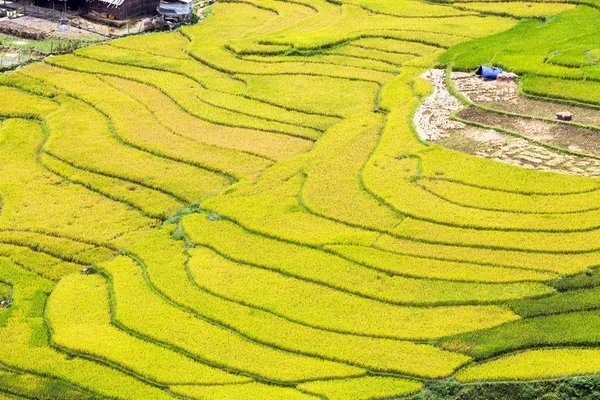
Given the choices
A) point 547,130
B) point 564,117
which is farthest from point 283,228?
point 564,117

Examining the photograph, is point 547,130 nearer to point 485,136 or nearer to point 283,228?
point 485,136

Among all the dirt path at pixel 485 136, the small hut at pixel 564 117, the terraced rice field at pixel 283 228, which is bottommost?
the terraced rice field at pixel 283 228

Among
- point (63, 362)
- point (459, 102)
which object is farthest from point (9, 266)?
point (459, 102)

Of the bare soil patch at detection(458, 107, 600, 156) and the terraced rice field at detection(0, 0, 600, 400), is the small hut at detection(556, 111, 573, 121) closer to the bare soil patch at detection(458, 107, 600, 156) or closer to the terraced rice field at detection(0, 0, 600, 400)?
the bare soil patch at detection(458, 107, 600, 156)

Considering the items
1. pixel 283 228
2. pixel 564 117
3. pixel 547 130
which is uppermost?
pixel 564 117

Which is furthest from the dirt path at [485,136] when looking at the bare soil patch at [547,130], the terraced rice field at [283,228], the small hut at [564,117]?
the small hut at [564,117]

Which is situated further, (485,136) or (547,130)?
(547,130)

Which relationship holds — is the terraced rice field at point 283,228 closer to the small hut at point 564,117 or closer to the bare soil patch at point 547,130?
the bare soil patch at point 547,130

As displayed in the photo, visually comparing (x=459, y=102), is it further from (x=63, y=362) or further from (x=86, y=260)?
(x=63, y=362)
